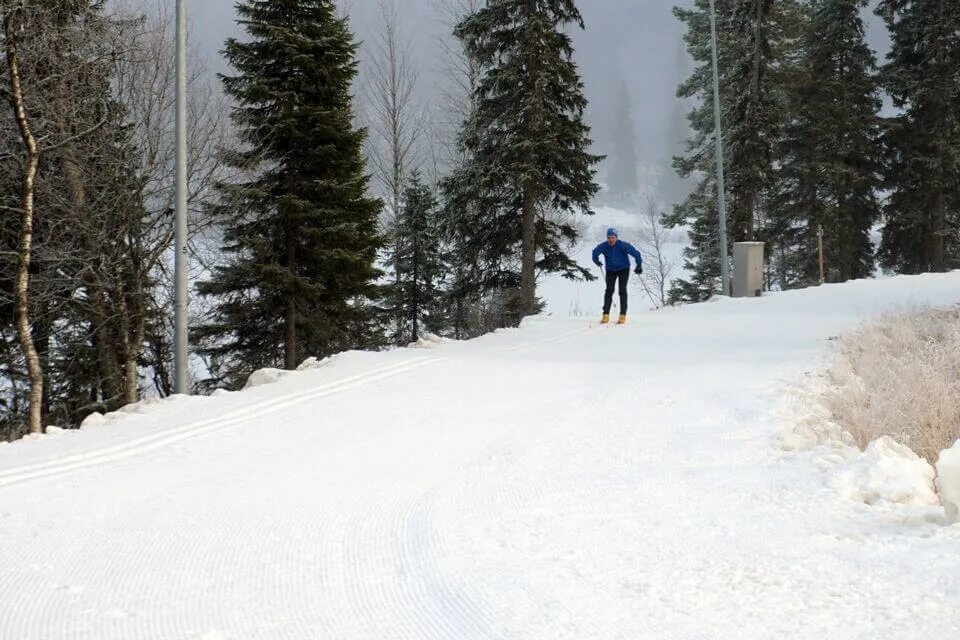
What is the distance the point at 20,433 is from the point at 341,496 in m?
11.6

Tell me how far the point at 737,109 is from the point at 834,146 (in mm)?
6046

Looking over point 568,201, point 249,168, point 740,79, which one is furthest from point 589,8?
point 249,168

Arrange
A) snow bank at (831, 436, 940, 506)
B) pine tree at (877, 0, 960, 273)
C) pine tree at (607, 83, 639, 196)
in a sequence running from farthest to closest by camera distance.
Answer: pine tree at (607, 83, 639, 196) < pine tree at (877, 0, 960, 273) < snow bank at (831, 436, 940, 506)

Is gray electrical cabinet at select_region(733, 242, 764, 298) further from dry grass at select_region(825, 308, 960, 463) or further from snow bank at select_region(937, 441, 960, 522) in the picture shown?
snow bank at select_region(937, 441, 960, 522)

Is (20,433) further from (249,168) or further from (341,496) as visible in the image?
(341,496)

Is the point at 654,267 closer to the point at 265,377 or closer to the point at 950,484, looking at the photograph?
the point at 265,377

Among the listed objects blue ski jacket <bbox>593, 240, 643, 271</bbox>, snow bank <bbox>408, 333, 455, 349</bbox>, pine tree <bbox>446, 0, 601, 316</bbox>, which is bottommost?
snow bank <bbox>408, 333, 455, 349</bbox>

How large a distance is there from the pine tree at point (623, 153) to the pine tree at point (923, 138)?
66494 mm

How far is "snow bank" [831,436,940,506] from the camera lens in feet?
12.2

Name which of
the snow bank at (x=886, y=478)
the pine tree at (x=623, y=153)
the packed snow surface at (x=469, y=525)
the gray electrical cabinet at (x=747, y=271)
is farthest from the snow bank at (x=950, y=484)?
the pine tree at (x=623, y=153)

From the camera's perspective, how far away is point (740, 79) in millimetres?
28766

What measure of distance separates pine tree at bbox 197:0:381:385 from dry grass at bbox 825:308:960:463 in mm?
11726

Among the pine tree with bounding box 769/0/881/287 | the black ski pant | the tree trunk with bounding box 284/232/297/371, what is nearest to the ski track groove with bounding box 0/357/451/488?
the black ski pant

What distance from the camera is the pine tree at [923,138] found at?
1153 inches
